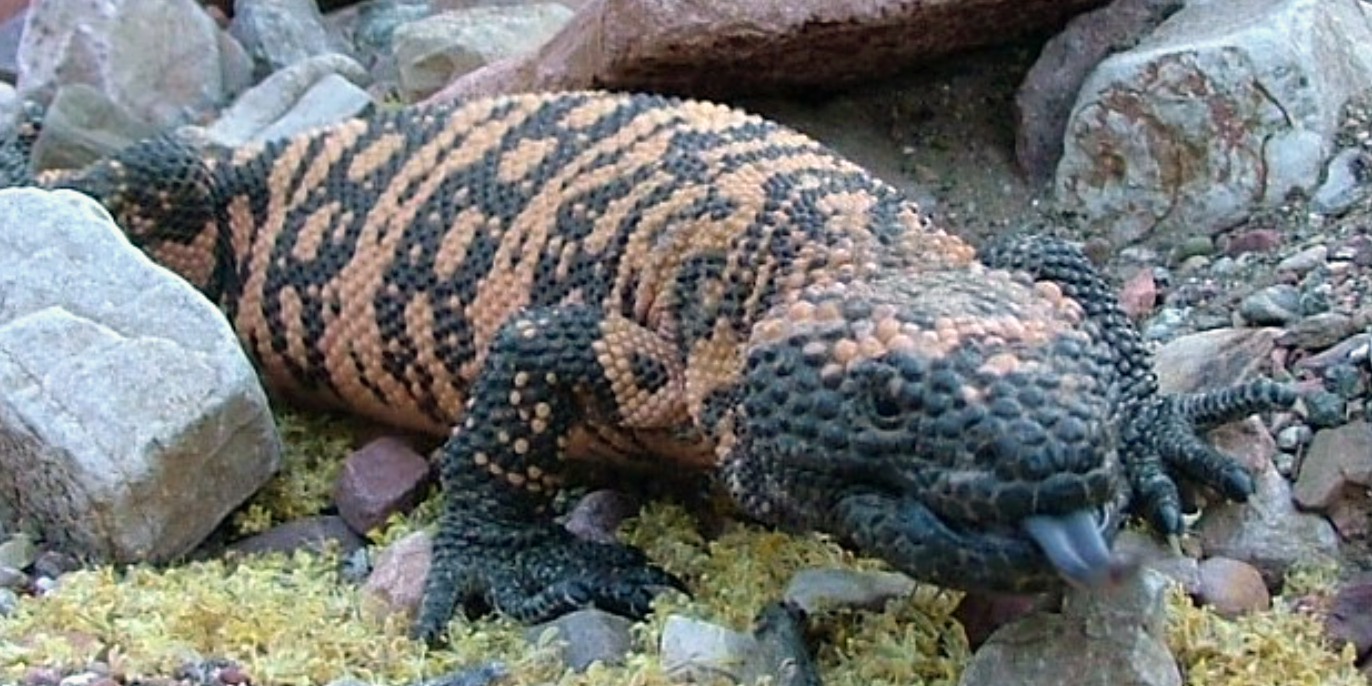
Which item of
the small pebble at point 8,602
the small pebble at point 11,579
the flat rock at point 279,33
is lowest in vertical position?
the flat rock at point 279,33

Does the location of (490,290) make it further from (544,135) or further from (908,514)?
(908,514)

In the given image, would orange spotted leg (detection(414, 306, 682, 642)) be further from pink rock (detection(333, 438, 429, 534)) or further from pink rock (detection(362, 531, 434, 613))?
pink rock (detection(333, 438, 429, 534))

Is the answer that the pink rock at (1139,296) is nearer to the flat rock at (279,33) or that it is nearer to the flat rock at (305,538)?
the flat rock at (305,538)

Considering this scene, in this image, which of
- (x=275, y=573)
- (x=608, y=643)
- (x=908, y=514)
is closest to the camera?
(x=908, y=514)

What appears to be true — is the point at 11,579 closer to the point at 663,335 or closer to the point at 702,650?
the point at 663,335

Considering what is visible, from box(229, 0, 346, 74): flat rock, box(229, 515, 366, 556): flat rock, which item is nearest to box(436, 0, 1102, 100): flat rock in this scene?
box(229, 515, 366, 556): flat rock

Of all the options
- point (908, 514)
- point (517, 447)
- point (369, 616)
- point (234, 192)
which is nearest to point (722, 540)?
point (517, 447)

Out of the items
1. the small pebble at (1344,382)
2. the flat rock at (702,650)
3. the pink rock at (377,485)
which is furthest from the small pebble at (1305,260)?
the pink rock at (377,485)
